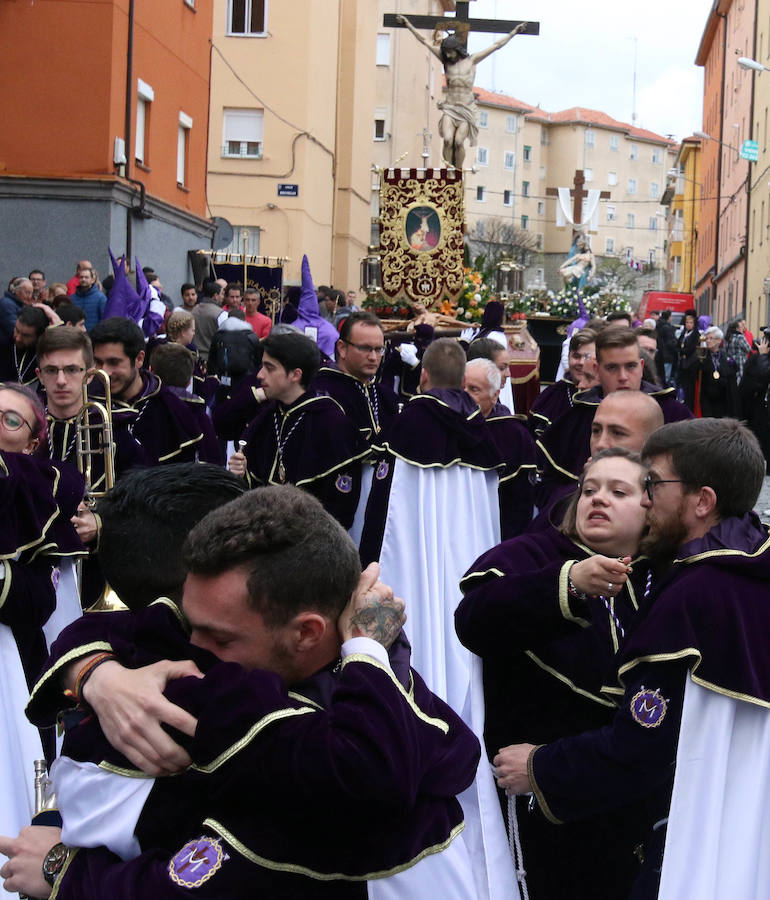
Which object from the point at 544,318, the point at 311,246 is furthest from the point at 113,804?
the point at 311,246

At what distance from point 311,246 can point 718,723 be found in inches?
1322

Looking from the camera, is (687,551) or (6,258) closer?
(687,551)

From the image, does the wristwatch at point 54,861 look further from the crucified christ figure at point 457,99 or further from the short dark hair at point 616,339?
the crucified christ figure at point 457,99

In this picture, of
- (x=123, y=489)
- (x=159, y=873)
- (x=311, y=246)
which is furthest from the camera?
(x=311, y=246)

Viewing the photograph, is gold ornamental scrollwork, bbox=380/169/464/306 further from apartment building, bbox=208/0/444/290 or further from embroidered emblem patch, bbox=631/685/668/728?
apartment building, bbox=208/0/444/290

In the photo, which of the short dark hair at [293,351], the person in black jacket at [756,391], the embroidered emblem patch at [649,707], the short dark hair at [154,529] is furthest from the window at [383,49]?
the short dark hair at [154,529]

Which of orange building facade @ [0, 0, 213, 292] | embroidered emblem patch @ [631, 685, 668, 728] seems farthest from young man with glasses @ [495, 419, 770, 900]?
orange building facade @ [0, 0, 213, 292]

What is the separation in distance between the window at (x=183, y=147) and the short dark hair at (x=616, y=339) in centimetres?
1909

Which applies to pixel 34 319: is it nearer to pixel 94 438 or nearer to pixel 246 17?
pixel 94 438

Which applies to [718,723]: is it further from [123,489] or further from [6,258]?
[6,258]

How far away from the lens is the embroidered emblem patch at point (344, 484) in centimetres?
785

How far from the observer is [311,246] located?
36.0 meters

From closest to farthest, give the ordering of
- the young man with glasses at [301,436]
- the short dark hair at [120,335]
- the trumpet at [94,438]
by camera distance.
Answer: the trumpet at [94,438] < the short dark hair at [120,335] < the young man with glasses at [301,436]

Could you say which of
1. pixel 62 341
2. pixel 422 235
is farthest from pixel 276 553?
pixel 422 235
